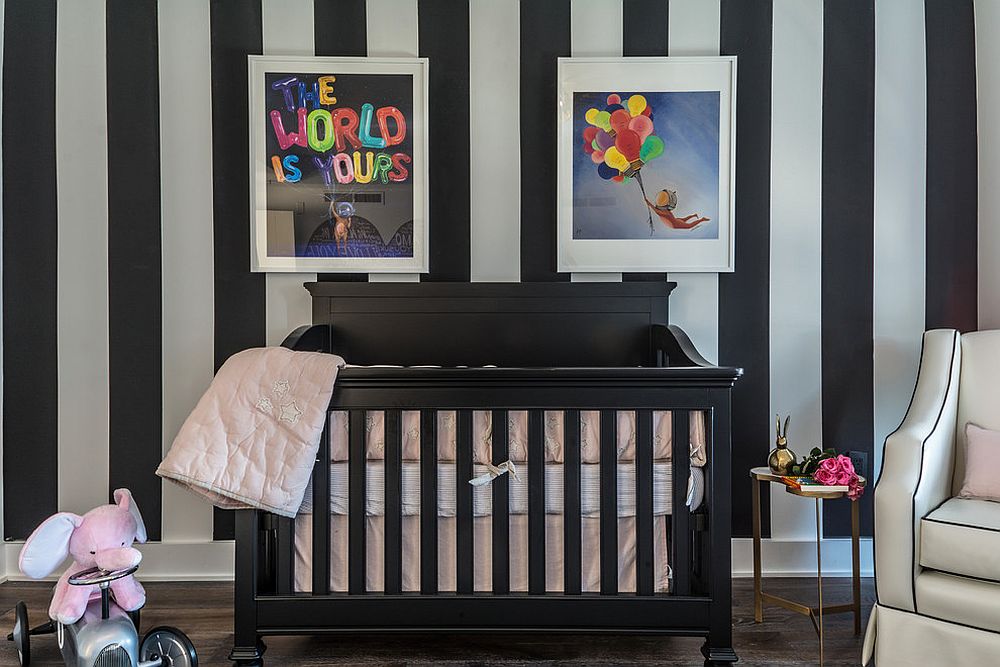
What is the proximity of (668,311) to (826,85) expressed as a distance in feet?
Result: 3.26

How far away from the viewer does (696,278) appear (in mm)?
2535

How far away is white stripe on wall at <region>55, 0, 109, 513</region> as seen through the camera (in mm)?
2484

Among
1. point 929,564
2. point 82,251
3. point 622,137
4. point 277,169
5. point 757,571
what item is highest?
point 622,137

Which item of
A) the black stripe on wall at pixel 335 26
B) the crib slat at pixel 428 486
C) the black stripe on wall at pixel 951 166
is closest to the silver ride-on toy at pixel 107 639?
the crib slat at pixel 428 486

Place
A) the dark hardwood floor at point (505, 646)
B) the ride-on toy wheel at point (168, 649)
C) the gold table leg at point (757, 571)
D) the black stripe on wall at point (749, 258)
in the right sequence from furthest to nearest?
1. the black stripe on wall at point (749, 258)
2. the gold table leg at point (757, 571)
3. the dark hardwood floor at point (505, 646)
4. the ride-on toy wheel at point (168, 649)

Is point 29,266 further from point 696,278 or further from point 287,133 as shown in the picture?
point 696,278

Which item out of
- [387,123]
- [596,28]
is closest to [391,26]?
[387,123]

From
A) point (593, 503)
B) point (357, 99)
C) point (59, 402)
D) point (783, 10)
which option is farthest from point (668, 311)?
point (59, 402)

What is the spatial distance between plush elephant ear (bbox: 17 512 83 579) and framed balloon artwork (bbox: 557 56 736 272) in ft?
5.76

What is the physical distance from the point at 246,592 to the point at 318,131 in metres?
1.53

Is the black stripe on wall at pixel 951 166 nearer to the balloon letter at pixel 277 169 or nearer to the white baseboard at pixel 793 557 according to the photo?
the white baseboard at pixel 793 557

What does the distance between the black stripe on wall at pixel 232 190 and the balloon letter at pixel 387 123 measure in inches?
18.5

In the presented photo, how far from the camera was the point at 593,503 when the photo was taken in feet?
5.79

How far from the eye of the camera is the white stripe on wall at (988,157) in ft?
7.91
